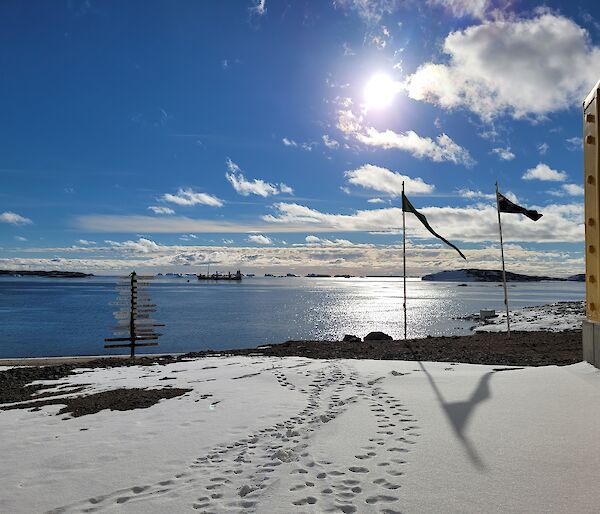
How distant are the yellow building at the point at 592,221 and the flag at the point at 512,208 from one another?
9.90 m

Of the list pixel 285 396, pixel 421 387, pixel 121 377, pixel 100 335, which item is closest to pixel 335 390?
pixel 285 396

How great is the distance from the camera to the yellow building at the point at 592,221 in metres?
9.09

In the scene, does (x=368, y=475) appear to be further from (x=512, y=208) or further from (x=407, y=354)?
(x=512, y=208)

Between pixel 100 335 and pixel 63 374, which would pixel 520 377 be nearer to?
pixel 63 374

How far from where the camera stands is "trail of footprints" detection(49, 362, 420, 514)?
4410 millimetres

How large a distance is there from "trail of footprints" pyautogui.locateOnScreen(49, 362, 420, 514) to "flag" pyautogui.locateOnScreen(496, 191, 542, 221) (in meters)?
14.9

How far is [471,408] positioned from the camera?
7.23m

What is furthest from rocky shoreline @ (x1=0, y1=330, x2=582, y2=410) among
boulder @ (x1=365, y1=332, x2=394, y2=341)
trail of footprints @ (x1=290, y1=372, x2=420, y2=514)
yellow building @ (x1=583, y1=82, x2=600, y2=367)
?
trail of footprints @ (x1=290, y1=372, x2=420, y2=514)

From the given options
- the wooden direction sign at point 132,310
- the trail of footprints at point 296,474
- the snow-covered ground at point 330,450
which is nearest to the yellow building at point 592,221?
the snow-covered ground at point 330,450

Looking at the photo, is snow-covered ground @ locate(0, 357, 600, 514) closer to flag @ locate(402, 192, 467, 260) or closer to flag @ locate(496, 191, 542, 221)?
flag @ locate(402, 192, 467, 260)

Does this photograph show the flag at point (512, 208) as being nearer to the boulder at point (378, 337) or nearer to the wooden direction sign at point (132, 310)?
the boulder at point (378, 337)

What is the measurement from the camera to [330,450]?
18.7 feet

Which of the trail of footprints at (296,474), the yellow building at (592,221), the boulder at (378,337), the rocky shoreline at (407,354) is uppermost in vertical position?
the yellow building at (592,221)

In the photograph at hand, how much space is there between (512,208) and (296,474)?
17952 millimetres
